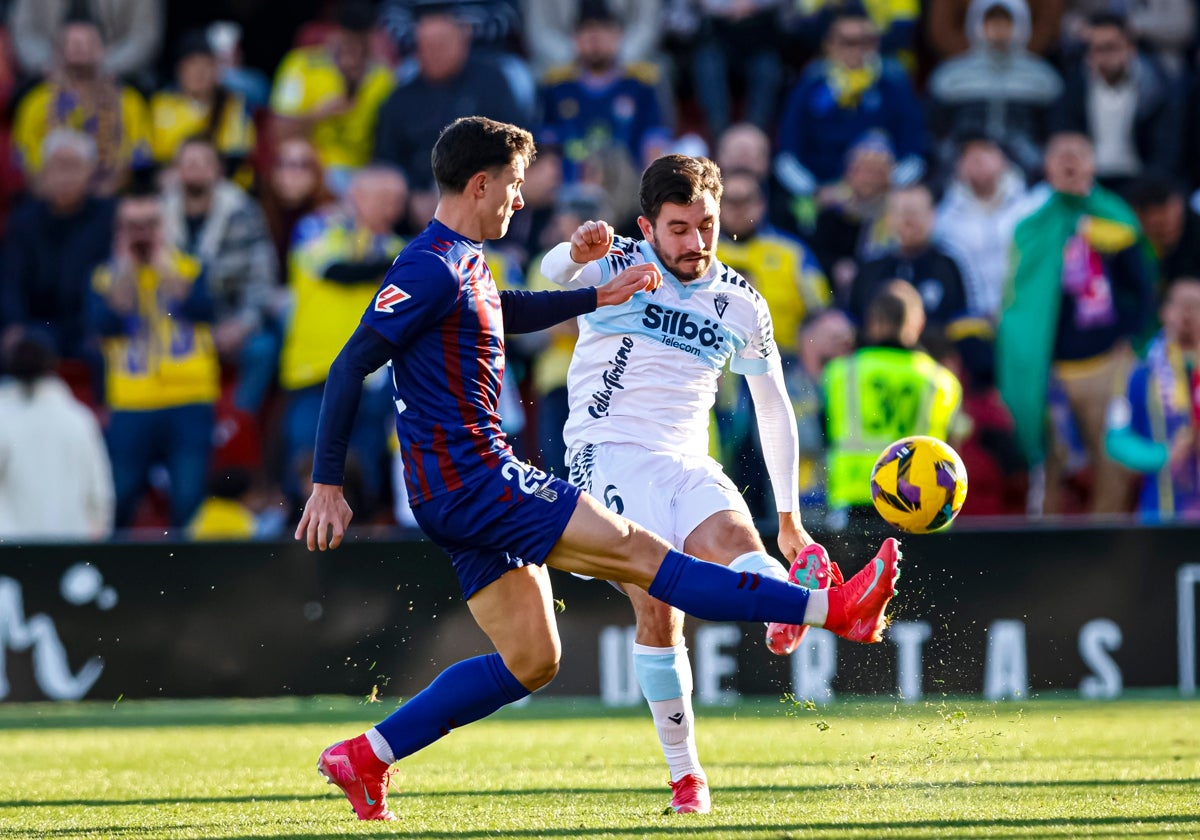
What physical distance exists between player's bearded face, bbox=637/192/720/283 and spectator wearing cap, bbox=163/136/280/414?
6.00 m

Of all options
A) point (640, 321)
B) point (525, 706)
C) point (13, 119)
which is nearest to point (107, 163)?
point (13, 119)

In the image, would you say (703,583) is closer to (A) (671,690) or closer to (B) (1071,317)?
(A) (671,690)

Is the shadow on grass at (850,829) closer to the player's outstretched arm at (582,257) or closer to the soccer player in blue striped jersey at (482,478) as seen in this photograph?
the soccer player in blue striped jersey at (482,478)

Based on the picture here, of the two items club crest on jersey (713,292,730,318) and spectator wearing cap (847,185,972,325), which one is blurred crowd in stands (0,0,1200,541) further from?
club crest on jersey (713,292,730,318)

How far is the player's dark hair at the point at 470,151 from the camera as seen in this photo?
5.38 metres

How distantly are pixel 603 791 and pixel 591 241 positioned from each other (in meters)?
2.05

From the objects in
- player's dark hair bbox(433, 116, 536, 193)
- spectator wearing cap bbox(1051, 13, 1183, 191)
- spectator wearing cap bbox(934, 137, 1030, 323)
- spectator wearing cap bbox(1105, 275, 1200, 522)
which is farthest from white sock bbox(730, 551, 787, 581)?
spectator wearing cap bbox(1051, 13, 1183, 191)

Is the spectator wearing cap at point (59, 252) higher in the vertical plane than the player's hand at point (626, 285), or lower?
higher

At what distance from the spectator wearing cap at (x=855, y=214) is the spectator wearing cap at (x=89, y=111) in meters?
4.84

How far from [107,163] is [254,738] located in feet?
18.2

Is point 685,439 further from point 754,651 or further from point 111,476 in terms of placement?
point 111,476

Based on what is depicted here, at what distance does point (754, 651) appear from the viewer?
9.66 m

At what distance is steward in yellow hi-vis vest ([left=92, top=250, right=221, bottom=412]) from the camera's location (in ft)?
37.0

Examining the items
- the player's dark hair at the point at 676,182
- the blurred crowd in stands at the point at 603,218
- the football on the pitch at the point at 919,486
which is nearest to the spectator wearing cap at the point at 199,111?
the blurred crowd in stands at the point at 603,218
